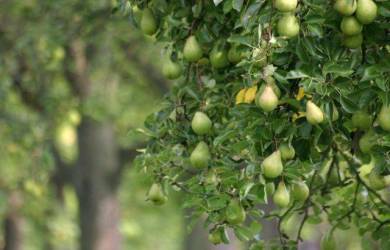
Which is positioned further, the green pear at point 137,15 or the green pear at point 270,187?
the green pear at point 137,15

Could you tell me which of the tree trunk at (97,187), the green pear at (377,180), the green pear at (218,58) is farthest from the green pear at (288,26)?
the tree trunk at (97,187)

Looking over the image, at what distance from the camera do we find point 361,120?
9.61 ft

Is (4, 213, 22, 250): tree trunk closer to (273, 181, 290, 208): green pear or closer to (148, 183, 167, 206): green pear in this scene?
(148, 183, 167, 206): green pear

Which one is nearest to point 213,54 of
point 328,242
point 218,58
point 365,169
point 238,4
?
point 218,58

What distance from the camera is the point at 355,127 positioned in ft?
9.80

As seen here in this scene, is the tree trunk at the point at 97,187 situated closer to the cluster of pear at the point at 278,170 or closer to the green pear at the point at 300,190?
the green pear at the point at 300,190

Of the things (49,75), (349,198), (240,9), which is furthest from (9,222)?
(240,9)

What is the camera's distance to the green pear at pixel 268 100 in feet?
8.66

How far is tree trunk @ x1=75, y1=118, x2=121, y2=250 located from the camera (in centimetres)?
1030

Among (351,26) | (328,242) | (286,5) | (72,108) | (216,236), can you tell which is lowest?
(72,108)

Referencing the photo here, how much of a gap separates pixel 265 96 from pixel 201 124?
1.65 feet

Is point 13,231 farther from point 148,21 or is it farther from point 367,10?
point 367,10

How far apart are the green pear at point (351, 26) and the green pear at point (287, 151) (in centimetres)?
41

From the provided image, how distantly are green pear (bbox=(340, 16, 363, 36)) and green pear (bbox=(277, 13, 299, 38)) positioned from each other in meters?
0.16
